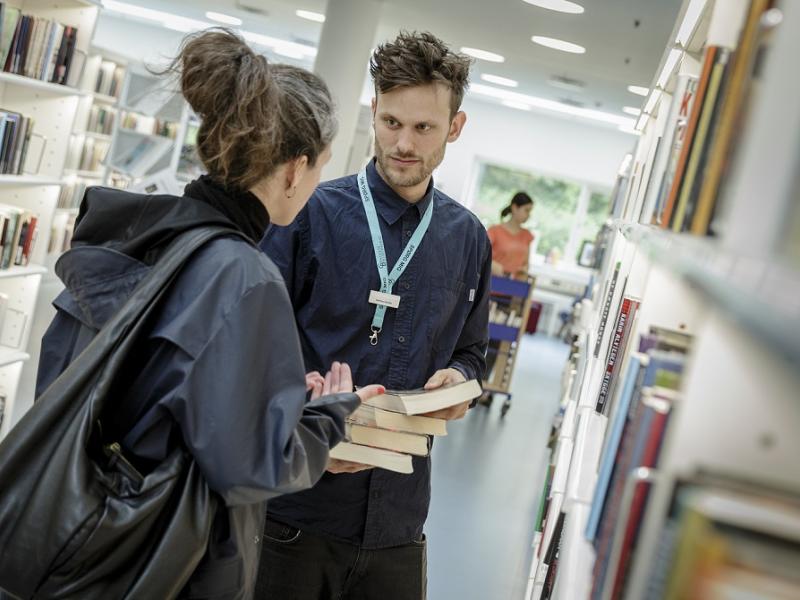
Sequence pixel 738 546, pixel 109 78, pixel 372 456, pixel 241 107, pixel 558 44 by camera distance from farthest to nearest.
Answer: pixel 109 78, pixel 558 44, pixel 372 456, pixel 241 107, pixel 738 546

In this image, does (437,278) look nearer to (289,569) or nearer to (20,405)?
(289,569)

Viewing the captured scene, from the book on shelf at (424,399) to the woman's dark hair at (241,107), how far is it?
542 mm

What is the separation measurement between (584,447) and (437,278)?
2.00 feet

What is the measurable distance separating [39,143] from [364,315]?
3.20 metres

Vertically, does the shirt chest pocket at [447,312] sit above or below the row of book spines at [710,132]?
below

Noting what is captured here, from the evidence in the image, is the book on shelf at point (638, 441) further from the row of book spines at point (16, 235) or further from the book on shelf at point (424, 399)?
the row of book spines at point (16, 235)

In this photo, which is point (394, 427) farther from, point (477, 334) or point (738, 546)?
point (738, 546)

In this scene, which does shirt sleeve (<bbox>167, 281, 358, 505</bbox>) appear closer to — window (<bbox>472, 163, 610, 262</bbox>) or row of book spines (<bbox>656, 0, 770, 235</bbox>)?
row of book spines (<bbox>656, 0, 770, 235</bbox>)

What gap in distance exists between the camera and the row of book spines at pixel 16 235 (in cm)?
431

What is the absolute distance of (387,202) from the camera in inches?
87.4

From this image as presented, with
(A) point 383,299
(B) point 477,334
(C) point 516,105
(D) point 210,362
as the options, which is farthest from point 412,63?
(C) point 516,105

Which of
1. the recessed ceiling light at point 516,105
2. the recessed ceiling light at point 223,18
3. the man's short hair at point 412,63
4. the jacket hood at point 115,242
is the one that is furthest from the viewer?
the recessed ceiling light at point 516,105

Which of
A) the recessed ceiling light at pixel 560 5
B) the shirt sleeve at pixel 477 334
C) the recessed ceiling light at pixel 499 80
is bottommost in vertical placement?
the shirt sleeve at pixel 477 334

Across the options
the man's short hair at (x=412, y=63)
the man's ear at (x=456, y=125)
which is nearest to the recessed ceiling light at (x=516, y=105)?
the man's ear at (x=456, y=125)
